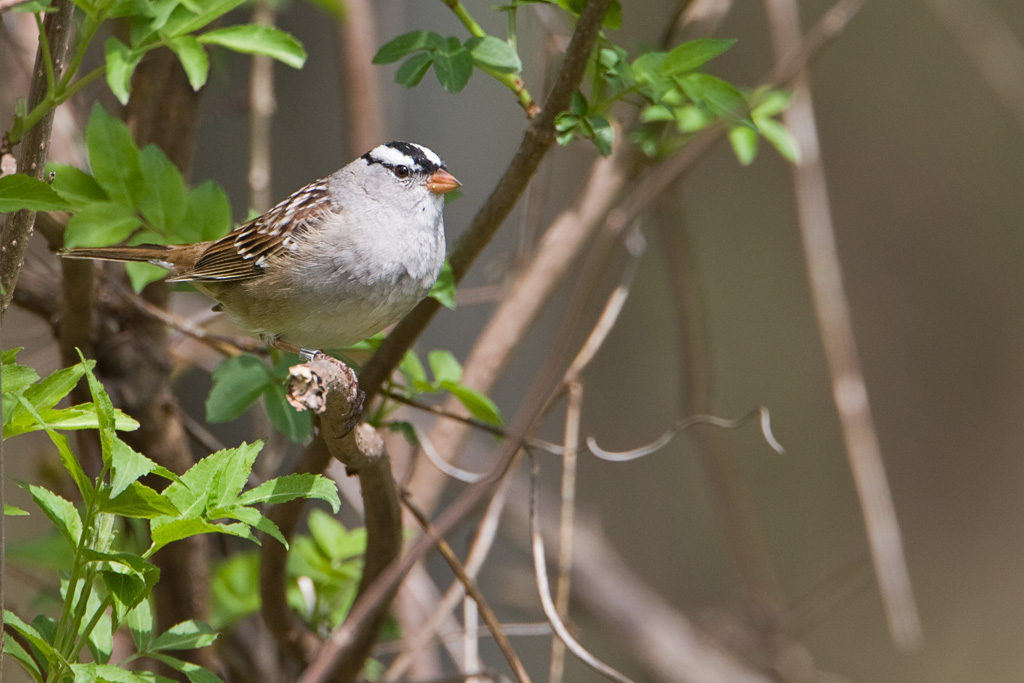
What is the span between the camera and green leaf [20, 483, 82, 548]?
1.06 m

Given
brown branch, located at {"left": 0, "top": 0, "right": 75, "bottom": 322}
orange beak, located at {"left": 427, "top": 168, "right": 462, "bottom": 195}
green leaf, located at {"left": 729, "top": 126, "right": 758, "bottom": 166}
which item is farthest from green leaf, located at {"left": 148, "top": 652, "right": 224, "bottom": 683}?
green leaf, located at {"left": 729, "top": 126, "right": 758, "bottom": 166}

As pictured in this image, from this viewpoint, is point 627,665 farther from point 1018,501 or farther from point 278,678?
point 278,678

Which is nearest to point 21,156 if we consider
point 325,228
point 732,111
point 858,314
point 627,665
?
point 325,228

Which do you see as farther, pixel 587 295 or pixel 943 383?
pixel 943 383

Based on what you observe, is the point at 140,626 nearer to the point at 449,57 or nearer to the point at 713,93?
the point at 449,57

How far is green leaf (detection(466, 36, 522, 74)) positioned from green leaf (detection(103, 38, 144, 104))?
463 mm

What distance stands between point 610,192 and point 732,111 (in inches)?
34.2

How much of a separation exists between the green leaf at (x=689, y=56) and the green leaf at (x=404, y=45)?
0.34 m

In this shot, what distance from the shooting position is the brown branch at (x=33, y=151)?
118 cm

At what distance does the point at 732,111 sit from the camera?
4.73 feet

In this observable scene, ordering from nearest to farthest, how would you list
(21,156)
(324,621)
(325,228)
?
(21,156) < (325,228) < (324,621)

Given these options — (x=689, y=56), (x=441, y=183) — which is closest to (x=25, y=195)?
(x=689, y=56)

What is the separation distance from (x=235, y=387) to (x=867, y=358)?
13.2 ft

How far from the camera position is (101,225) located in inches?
61.2
